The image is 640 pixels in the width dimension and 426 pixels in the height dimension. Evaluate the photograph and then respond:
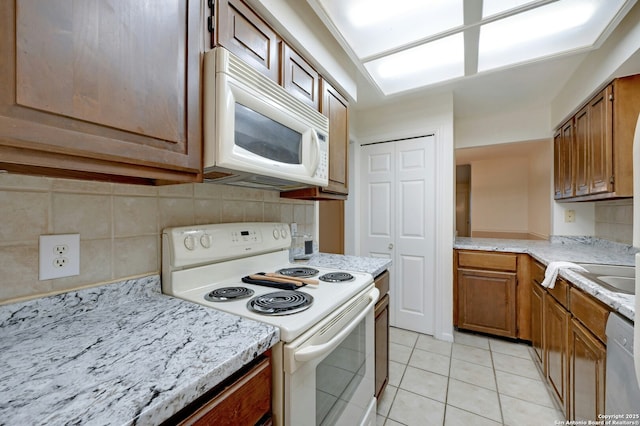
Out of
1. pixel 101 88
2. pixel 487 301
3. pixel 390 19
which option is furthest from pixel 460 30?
pixel 487 301

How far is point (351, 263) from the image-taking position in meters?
1.63

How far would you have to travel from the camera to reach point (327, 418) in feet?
3.06

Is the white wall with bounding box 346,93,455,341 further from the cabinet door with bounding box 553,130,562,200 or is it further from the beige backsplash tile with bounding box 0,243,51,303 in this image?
the beige backsplash tile with bounding box 0,243,51,303

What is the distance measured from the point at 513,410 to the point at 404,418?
2.24ft

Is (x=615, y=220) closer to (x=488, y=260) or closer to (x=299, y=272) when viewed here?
(x=488, y=260)

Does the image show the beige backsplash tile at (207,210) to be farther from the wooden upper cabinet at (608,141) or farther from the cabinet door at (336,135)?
the wooden upper cabinet at (608,141)

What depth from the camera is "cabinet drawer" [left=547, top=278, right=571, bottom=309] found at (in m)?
1.40

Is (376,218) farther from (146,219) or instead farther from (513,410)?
(146,219)

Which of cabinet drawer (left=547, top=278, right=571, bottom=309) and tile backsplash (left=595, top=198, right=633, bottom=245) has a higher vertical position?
tile backsplash (left=595, top=198, right=633, bottom=245)

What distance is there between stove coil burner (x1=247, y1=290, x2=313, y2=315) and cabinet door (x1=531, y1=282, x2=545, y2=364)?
74.3 inches

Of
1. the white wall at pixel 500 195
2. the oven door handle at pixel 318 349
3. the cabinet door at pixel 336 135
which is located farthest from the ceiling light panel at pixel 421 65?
the white wall at pixel 500 195

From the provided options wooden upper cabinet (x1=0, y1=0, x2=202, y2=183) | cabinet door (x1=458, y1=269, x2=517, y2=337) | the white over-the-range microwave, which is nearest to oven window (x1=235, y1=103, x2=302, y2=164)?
the white over-the-range microwave

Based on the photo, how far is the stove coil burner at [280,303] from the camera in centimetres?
81

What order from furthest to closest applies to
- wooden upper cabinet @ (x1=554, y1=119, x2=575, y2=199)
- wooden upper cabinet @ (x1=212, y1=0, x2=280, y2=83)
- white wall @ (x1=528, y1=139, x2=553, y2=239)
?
white wall @ (x1=528, y1=139, x2=553, y2=239) → wooden upper cabinet @ (x1=554, y1=119, x2=575, y2=199) → wooden upper cabinet @ (x1=212, y1=0, x2=280, y2=83)
